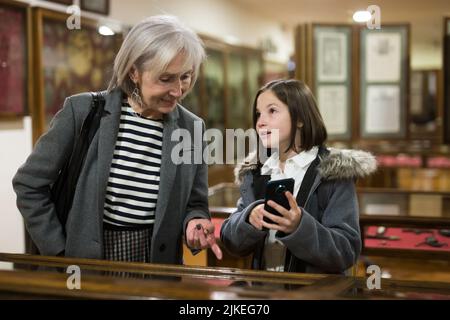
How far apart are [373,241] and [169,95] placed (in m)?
1.93

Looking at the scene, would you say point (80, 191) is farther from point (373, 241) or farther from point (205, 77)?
point (205, 77)

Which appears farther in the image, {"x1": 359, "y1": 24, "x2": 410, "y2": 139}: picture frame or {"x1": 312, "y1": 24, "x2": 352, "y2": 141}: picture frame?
{"x1": 359, "y1": 24, "x2": 410, "y2": 139}: picture frame

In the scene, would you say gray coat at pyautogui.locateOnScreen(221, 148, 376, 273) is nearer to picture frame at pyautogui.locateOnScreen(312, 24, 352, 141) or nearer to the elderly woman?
the elderly woman

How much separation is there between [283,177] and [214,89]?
4.72 metres

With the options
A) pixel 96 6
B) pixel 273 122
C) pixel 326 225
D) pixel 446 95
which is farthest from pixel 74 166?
pixel 446 95

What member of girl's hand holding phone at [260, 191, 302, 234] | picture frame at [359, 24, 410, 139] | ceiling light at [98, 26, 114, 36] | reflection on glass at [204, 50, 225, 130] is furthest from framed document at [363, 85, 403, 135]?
girl's hand holding phone at [260, 191, 302, 234]

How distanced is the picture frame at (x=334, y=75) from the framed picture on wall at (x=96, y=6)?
1936mm

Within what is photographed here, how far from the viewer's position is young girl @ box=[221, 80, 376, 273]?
1.61 m

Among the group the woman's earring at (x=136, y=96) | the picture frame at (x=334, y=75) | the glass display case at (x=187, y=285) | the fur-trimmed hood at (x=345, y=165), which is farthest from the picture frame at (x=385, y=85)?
the glass display case at (x=187, y=285)

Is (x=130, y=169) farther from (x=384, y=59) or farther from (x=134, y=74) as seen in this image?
(x=384, y=59)

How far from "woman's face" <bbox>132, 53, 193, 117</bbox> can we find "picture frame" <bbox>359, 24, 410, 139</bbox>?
4325 millimetres

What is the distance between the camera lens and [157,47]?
167cm

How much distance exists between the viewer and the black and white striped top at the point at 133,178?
1.72 metres
